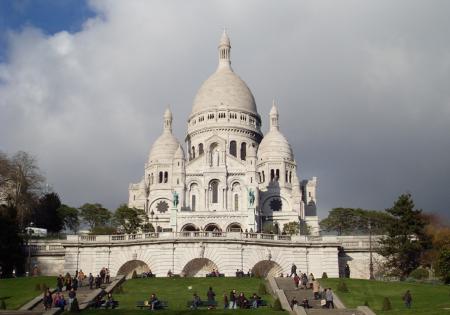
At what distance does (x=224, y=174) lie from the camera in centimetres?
10569

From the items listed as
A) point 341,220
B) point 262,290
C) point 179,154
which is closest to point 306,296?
point 262,290

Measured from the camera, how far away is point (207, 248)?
195ft

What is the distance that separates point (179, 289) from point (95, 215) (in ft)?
164

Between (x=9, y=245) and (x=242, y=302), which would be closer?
(x=242, y=302)

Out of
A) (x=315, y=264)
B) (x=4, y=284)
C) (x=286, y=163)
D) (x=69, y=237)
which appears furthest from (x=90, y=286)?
(x=286, y=163)

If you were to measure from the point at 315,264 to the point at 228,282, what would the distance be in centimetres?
1371

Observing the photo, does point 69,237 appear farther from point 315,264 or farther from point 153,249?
point 315,264

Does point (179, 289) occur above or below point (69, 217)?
below

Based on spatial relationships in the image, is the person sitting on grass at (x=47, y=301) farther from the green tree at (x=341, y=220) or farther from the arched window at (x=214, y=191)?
the arched window at (x=214, y=191)

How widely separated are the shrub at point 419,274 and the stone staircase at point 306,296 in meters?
12.0

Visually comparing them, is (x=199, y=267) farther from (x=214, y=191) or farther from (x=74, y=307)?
(x=214, y=191)

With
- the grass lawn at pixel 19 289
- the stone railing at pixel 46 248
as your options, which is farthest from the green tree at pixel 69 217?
the grass lawn at pixel 19 289

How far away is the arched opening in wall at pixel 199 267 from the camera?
59.5 m

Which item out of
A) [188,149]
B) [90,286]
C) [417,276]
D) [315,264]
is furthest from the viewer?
[188,149]
